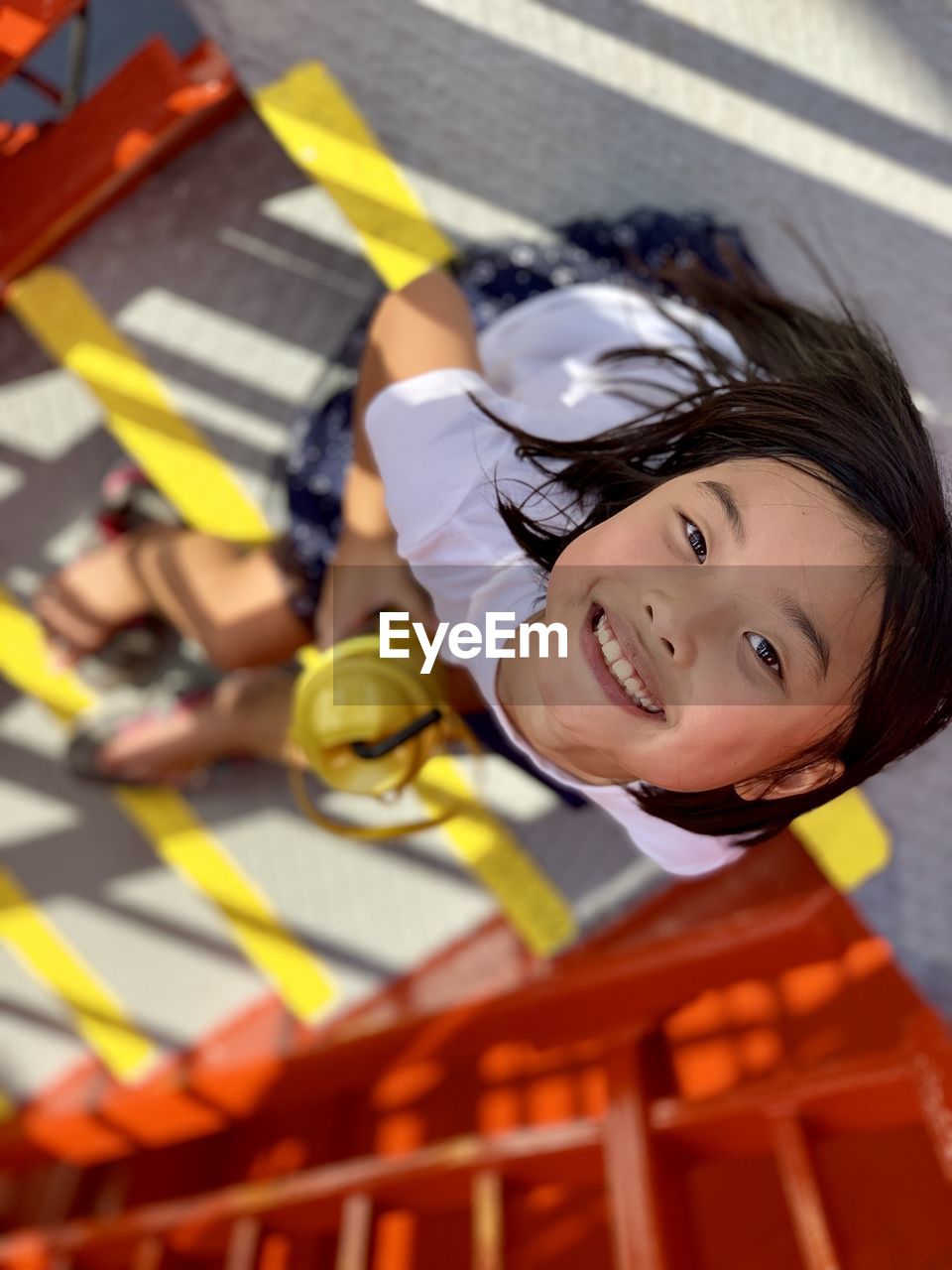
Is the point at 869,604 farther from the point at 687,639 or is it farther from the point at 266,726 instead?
the point at 266,726

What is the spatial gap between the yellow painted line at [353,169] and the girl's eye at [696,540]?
0.92 m

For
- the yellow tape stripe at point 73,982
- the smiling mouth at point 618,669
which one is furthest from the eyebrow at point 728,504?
the yellow tape stripe at point 73,982

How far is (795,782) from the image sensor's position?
89cm

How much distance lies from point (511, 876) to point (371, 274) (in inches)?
42.8

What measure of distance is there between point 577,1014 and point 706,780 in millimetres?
998

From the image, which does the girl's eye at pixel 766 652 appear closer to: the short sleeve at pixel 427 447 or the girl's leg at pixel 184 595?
the short sleeve at pixel 427 447

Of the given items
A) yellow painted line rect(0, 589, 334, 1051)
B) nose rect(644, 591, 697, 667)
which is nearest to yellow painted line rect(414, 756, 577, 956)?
yellow painted line rect(0, 589, 334, 1051)

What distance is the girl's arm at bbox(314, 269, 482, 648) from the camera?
3.92 feet

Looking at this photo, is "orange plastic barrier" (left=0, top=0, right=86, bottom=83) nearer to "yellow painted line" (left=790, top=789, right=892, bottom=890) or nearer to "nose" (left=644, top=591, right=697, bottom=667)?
"nose" (left=644, top=591, right=697, bottom=667)

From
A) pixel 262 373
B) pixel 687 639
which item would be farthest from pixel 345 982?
pixel 687 639

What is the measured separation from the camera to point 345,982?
1.99 meters

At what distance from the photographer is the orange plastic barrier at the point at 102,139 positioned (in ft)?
5.32

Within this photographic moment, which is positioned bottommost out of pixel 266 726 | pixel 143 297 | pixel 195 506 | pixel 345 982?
pixel 345 982

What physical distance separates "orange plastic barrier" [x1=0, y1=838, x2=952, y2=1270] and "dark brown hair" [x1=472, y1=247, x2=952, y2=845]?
1.78 ft
